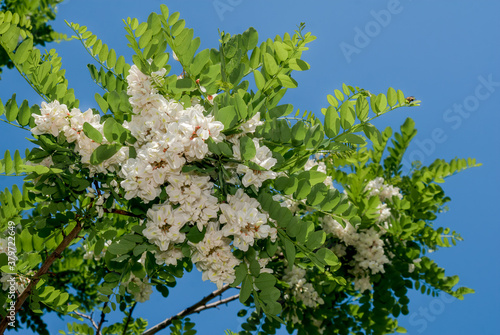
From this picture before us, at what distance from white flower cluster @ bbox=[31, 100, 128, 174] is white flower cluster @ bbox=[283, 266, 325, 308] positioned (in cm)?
173

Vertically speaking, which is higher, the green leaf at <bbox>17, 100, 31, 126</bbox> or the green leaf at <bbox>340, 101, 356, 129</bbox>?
the green leaf at <bbox>340, 101, 356, 129</bbox>

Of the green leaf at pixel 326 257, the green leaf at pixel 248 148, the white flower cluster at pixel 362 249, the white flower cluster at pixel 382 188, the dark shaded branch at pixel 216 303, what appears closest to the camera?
the green leaf at pixel 248 148

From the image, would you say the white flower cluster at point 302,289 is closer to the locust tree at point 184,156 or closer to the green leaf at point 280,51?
the locust tree at point 184,156

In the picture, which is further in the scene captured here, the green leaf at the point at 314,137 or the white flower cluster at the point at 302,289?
the white flower cluster at the point at 302,289

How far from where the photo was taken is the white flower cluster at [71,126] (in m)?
Result: 1.50

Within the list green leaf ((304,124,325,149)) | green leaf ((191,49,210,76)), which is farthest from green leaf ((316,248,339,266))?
green leaf ((191,49,210,76))

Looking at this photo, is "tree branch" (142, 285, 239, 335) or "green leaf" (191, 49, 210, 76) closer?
"green leaf" (191, 49, 210, 76)

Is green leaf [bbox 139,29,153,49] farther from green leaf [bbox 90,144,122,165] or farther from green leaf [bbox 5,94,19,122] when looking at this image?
green leaf [bbox 5,94,19,122]

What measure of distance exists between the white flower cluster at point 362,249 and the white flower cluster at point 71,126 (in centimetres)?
178

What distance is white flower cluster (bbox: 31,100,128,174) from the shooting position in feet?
4.91

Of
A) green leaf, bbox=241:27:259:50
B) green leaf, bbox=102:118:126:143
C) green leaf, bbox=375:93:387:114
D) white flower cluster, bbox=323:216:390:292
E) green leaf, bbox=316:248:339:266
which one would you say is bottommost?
green leaf, bbox=316:248:339:266

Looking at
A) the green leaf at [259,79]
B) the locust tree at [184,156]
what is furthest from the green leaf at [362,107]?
the green leaf at [259,79]

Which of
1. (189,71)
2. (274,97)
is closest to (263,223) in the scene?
(274,97)

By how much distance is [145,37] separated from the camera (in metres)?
1.42
